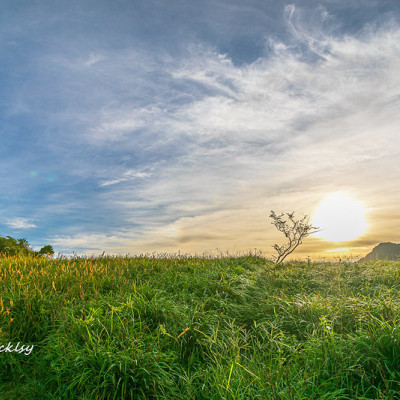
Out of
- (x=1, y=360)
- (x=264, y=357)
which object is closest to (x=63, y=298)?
(x=1, y=360)

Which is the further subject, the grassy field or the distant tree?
the distant tree

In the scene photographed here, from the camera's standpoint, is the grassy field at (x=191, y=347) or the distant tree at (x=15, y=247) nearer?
the grassy field at (x=191, y=347)

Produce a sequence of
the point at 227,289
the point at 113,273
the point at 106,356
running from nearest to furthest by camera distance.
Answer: the point at 106,356 < the point at 227,289 < the point at 113,273

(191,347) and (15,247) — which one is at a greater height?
(15,247)

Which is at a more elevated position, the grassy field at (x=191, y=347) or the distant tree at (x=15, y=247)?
the distant tree at (x=15, y=247)

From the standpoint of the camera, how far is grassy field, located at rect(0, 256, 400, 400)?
3.87m

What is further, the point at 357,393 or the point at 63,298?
the point at 63,298

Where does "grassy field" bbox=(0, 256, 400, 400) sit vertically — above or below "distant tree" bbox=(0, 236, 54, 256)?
below

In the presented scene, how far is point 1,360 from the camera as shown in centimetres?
509

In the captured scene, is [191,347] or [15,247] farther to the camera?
[15,247]

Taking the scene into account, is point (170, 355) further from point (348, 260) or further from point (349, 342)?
point (348, 260)

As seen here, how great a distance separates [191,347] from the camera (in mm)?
5113

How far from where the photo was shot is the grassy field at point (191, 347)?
3.87 m

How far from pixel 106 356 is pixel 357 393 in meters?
2.99
